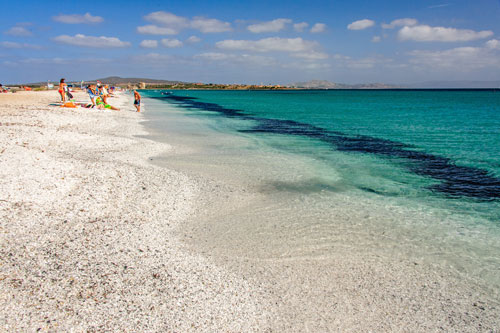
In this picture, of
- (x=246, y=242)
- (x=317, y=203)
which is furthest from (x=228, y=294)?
(x=317, y=203)

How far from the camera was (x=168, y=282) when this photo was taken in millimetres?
5305

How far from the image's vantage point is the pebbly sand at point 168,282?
452 cm

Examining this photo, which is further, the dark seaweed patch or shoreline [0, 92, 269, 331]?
the dark seaweed patch

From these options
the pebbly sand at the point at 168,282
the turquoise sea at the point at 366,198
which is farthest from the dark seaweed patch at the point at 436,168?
the pebbly sand at the point at 168,282

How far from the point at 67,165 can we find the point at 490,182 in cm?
1536

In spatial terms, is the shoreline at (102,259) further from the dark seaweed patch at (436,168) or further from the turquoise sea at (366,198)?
the dark seaweed patch at (436,168)

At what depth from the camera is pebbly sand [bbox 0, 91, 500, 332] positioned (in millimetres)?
4516

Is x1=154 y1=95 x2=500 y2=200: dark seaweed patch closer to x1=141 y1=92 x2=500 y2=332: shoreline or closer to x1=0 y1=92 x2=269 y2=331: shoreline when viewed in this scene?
x1=141 y1=92 x2=500 y2=332: shoreline

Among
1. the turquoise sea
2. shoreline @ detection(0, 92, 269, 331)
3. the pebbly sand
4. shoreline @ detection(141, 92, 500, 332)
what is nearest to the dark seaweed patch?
the turquoise sea

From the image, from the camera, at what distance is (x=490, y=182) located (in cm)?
1227

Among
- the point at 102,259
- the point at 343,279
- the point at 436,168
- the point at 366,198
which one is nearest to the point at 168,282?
the point at 102,259

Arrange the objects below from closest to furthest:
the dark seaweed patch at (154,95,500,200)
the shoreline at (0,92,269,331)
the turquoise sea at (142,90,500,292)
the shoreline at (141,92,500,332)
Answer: the shoreline at (0,92,269,331), the shoreline at (141,92,500,332), the turquoise sea at (142,90,500,292), the dark seaweed patch at (154,95,500,200)

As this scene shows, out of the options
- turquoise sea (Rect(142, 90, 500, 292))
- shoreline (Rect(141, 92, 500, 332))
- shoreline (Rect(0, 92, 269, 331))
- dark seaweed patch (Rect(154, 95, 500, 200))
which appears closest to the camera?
shoreline (Rect(0, 92, 269, 331))

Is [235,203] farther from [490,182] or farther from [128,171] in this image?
[490,182]
